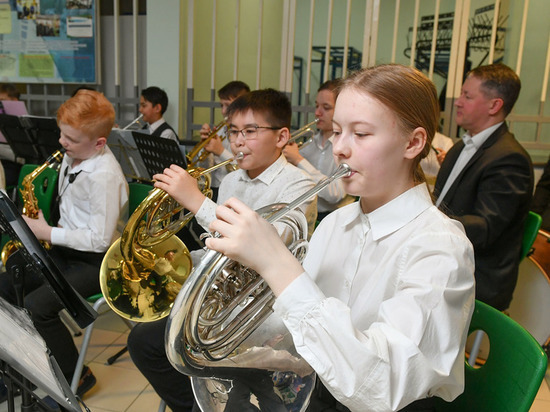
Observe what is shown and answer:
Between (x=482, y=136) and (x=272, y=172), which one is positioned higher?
(x=482, y=136)

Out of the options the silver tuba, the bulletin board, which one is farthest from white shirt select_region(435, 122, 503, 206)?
the bulletin board

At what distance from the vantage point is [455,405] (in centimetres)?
98

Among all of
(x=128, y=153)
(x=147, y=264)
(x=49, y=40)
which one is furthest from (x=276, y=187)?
(x=49, y=40)

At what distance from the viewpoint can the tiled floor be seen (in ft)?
5.59

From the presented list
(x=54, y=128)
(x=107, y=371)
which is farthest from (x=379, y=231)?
(x=54, y=128)

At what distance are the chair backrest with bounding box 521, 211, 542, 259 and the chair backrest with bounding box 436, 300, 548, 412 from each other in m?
1.00

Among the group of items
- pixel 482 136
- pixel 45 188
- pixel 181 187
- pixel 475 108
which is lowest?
pixel 45 188

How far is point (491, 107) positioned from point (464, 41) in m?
1.47

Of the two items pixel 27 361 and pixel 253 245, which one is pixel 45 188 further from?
pixel 253 245

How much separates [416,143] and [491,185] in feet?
3.54

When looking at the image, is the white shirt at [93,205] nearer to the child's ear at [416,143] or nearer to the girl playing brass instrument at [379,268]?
the girl playing brass instrument at [379,268]

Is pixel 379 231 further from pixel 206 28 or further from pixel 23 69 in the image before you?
pixel 23 69

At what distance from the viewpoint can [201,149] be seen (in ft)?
8.43

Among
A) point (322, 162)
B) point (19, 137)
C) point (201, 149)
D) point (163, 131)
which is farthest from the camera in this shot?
point (163, 131)
